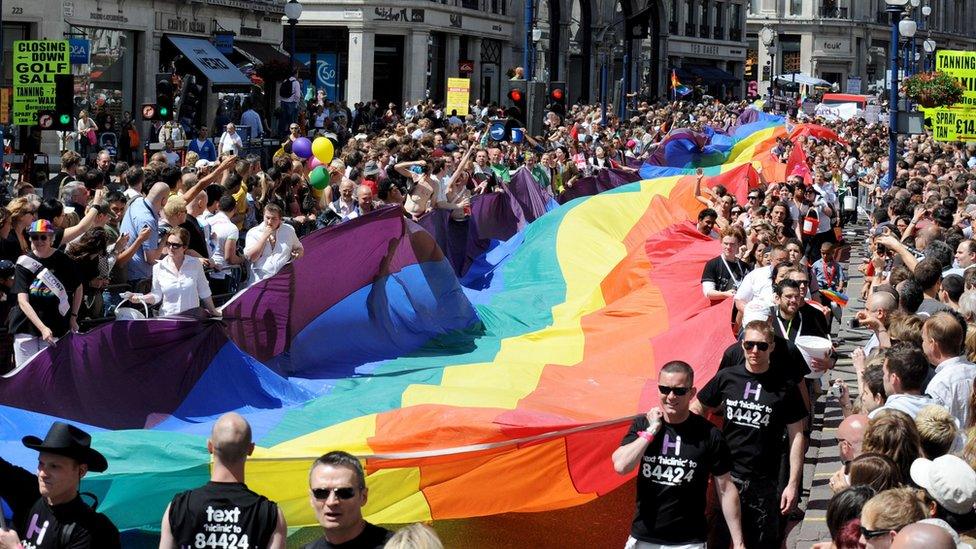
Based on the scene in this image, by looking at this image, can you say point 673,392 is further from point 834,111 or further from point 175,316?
point 834,111

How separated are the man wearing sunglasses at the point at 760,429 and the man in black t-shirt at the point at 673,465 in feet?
3.01

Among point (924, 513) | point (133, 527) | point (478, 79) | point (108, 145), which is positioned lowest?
point (133, 527)

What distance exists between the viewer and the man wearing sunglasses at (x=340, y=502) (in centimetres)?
557

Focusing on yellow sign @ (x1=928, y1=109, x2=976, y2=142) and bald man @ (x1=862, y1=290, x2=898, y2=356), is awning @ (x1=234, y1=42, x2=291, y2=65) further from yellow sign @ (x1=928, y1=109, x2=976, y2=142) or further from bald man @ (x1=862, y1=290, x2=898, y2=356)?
bald man @ (x1=862, y1=290, x2=898, y2=356)

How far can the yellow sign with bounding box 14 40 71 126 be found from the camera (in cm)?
1961

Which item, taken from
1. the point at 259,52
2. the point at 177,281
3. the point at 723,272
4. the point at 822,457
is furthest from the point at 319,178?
the point at 259,52

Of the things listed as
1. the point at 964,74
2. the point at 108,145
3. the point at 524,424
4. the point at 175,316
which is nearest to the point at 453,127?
the point at 108,145

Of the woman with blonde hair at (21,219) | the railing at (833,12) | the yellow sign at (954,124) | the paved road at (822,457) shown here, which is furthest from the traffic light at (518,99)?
the railing at (833,12)

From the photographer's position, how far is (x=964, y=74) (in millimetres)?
25672

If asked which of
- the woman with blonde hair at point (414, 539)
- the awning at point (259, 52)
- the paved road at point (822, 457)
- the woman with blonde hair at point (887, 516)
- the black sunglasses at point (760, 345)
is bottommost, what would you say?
the paved road at point (822, 457)

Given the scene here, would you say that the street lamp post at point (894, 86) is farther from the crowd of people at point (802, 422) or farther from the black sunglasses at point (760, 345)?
the black sunglasses at point (760, 345)

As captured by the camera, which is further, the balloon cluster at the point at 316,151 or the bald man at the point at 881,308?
the balloon cluster at the point at 316,151

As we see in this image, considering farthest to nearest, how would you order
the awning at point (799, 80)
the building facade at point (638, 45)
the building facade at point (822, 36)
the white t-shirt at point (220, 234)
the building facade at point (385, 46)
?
the building facade at point (822, 36) → the awning at point (799, 80) → the building facade at point (638, 45) → the building facade at point (385, 46) → the white t-shirt at point (220, 234)

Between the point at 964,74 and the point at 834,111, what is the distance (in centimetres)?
3748
